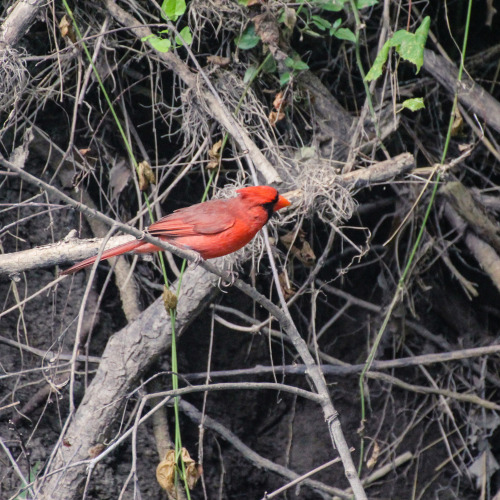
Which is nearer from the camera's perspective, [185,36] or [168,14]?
[168,14]

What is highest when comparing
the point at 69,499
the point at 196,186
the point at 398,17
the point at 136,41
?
the point at 136,41

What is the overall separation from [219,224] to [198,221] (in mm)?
123

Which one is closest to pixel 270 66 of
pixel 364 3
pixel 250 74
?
pixel 250 74

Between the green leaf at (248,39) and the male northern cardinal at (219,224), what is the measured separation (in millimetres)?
877

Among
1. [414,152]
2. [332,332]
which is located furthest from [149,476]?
[414,152]

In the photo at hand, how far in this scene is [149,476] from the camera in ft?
11.4

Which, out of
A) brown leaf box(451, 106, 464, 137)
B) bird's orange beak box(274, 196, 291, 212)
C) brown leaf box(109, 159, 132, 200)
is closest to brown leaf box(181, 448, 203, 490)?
bird's orange beak box(274, 196, 291, 212)

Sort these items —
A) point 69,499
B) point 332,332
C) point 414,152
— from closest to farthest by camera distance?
point 69,499
point 414,152
point 332,332

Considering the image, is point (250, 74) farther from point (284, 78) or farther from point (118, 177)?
point (118, 177)

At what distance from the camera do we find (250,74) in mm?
3482

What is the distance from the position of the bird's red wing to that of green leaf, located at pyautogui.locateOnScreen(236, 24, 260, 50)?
87 centimetres

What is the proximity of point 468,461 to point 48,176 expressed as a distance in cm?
297

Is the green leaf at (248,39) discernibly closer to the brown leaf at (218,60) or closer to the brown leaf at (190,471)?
the brown leaf at (218,60)

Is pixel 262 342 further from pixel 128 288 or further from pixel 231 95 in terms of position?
pixel 231 95
